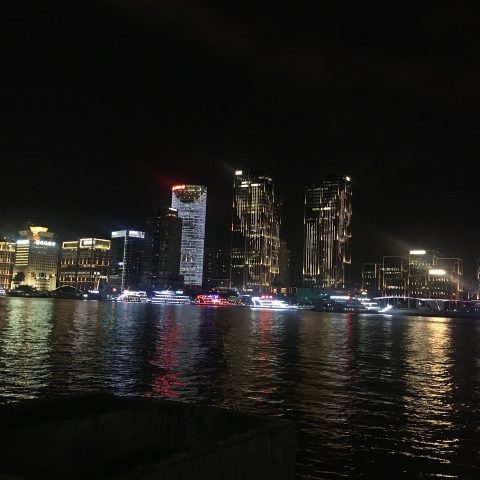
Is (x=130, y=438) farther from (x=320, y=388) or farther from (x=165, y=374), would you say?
(x=165, y=374)

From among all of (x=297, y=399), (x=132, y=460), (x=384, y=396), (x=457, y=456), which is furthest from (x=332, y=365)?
(x=132, y=460)

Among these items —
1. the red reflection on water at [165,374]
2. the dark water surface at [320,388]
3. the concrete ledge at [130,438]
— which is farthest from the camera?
the red reflection on water at [165,374]

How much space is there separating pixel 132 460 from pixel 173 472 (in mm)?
2614

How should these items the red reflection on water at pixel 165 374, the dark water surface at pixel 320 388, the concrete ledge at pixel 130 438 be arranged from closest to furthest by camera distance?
the concrete ledge at pixel 130 438 < the dark water surface at pixel 320 388 < the red reflection on water at pixel 165 374

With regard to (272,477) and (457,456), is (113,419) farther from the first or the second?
(457,456)

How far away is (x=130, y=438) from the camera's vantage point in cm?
795

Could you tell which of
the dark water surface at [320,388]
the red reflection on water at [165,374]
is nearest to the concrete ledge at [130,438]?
the dark water surface at [320,388]

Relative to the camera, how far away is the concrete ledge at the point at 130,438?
6398 mm

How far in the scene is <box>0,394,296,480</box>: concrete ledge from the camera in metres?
6.40

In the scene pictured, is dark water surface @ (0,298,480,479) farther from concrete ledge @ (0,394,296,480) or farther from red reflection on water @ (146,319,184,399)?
concrete ledge @ (0,394,296,480)

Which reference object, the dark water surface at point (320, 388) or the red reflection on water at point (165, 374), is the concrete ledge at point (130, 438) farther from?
the red reflection on water at point (165, 374)

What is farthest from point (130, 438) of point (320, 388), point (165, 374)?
point (165, 374)

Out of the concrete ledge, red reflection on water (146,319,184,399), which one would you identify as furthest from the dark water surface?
the concrete ledge

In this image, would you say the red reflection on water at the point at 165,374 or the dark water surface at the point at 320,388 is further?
the red reflection on water at the point at 165,374
